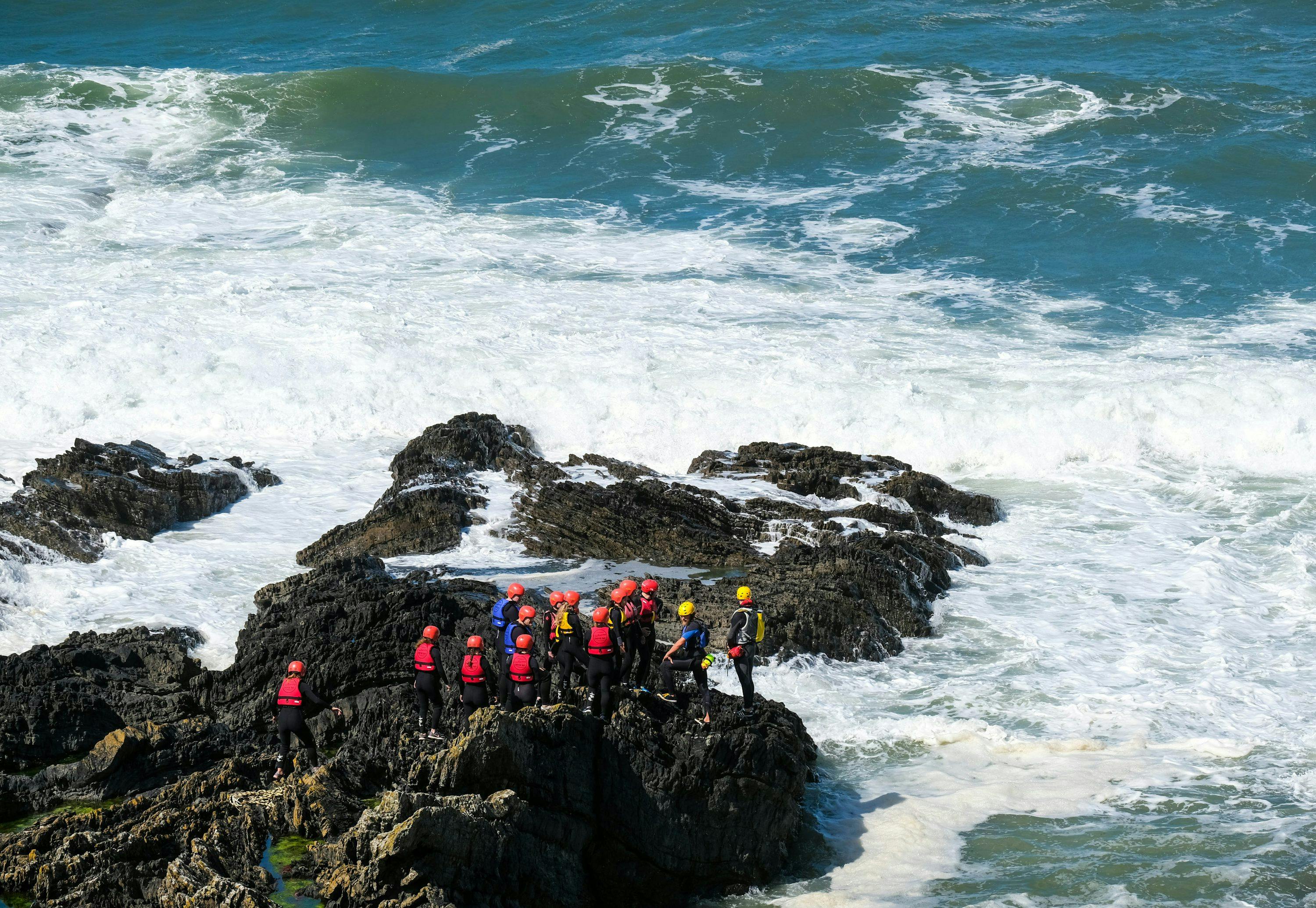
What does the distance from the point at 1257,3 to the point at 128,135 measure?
36314 millimetres

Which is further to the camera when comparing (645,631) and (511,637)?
(645,631)

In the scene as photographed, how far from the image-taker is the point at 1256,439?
2280 cm

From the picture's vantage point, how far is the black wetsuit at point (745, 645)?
12.1 m

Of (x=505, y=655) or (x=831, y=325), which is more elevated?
(x=831, y=325)

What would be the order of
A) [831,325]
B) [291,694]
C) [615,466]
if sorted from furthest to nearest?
[831,325] → [615,466] → [291,694]

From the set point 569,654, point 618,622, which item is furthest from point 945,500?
Result: point 569,654

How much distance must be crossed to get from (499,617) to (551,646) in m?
0.56

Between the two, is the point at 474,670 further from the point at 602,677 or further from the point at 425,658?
the point at 602,677

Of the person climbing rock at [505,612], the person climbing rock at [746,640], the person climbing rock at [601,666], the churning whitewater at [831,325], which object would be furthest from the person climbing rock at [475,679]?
the churning whitewater at [831,325]

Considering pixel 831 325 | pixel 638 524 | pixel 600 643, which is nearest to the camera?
pixel 600 643

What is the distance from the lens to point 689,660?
1219 centimetres

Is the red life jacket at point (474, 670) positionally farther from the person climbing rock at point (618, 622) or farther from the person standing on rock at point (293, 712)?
the person standing on rock at point (293, 712)

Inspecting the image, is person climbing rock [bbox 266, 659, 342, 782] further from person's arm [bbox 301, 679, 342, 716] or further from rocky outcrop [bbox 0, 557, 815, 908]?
rocky outcrop [bbox 0, 557, 815, 908]

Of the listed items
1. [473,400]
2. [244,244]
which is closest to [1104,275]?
[473,400]
